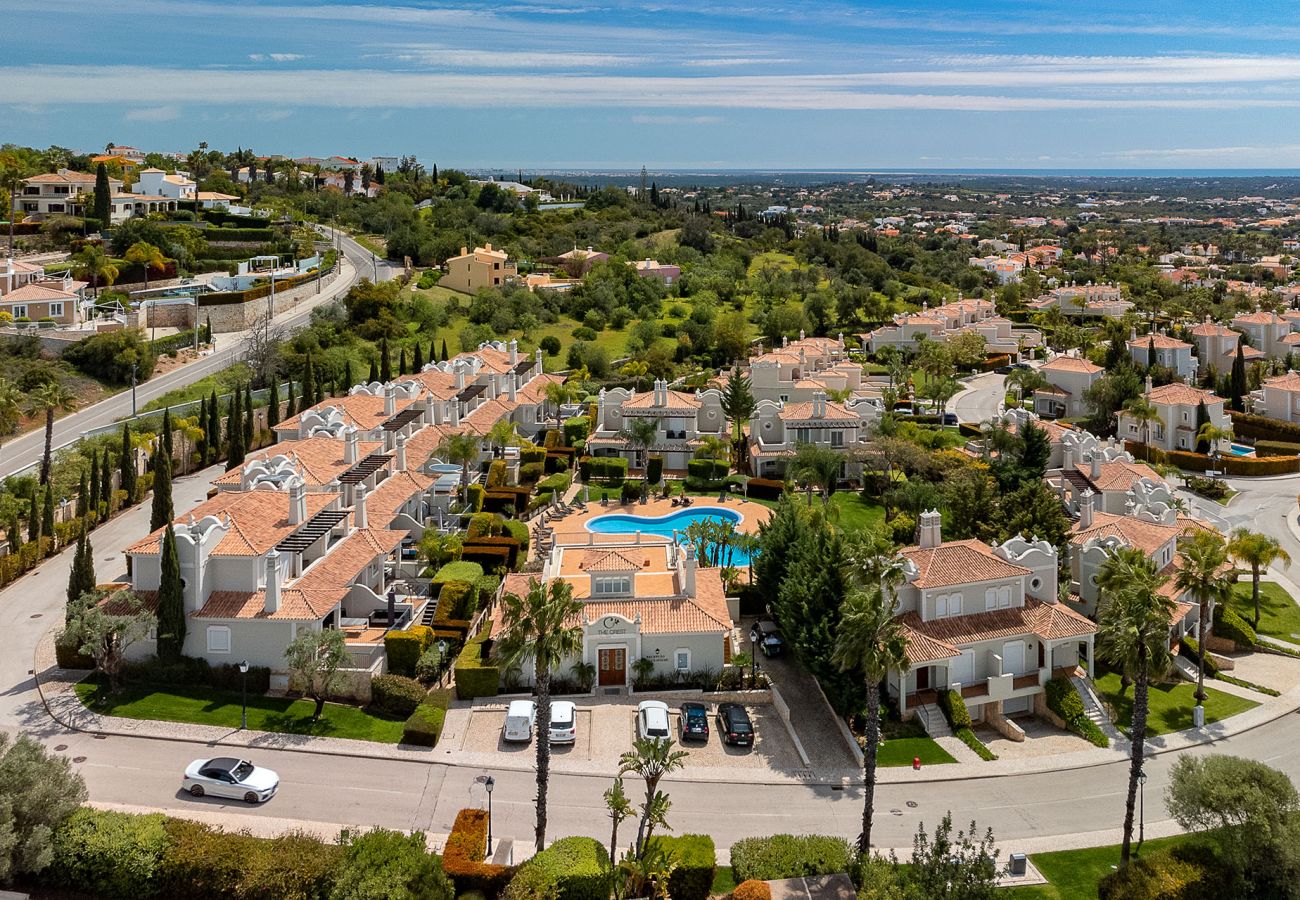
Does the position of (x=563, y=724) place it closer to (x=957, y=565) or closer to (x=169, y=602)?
(x=169, y=602)

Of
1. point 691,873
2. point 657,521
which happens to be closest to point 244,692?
point 691,873

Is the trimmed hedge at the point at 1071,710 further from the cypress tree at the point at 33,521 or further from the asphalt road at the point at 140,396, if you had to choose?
the asphalt road at the point at 140,396

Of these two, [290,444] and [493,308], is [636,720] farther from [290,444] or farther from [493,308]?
[493,308]

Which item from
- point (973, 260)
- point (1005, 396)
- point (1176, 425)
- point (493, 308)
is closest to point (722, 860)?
point (1176, 425)

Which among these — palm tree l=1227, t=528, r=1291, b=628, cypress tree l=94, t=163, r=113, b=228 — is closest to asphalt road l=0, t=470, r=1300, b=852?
palm tree l=1227, t=528, r=1291, b=628

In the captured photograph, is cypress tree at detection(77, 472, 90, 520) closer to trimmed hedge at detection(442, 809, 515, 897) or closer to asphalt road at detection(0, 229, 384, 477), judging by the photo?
asphalt road at detection(0, 229, 384, 477)

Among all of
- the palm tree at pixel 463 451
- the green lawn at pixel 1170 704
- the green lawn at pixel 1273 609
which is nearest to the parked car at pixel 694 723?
the green lawn at pixel 1170 704

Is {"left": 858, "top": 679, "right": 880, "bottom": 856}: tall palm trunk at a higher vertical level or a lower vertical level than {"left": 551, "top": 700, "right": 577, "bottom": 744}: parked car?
higher
